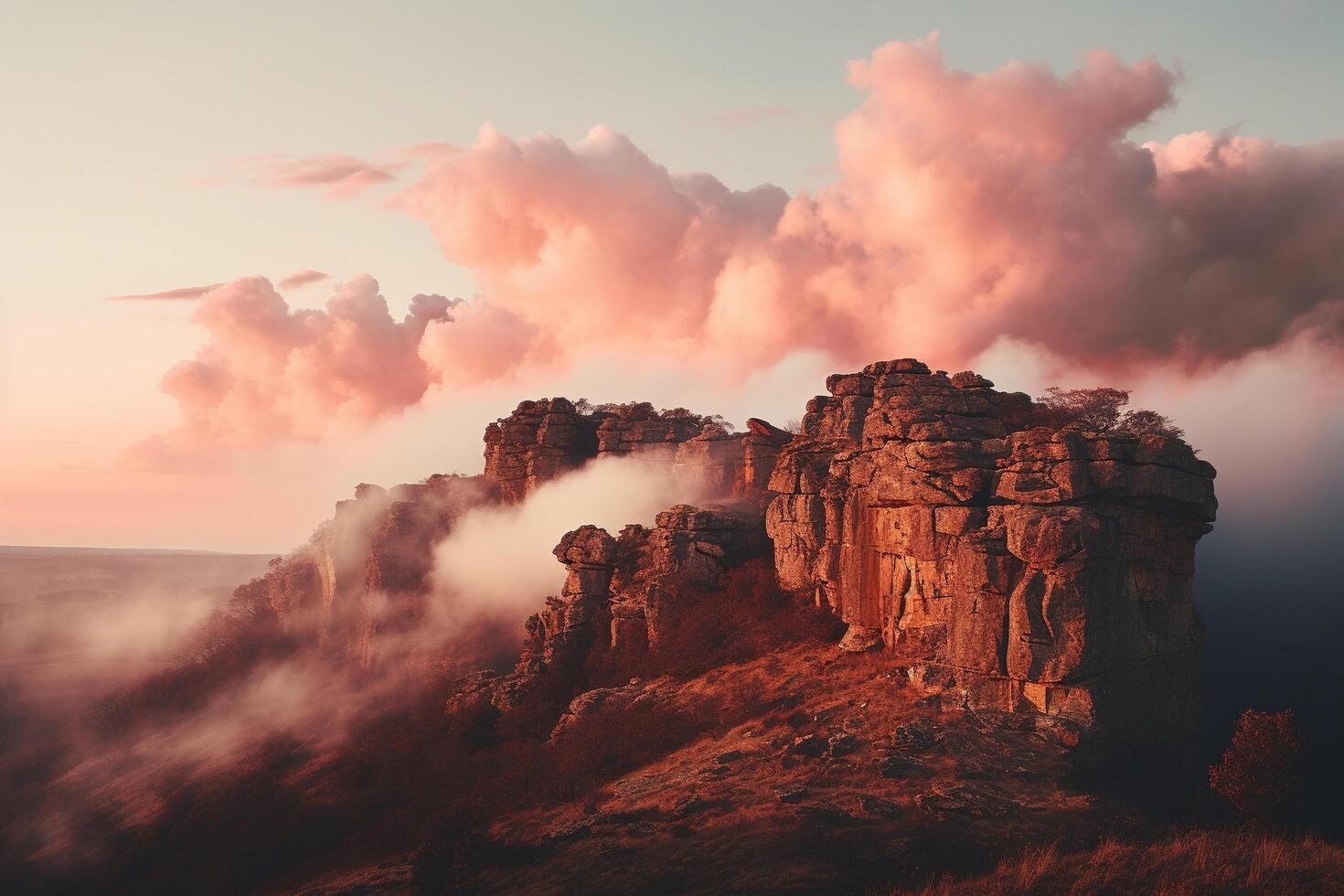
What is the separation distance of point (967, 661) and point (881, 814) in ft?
41.2

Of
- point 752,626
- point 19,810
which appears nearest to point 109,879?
point 19,810

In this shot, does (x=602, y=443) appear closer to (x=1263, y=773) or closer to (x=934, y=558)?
(x=934, y=558)

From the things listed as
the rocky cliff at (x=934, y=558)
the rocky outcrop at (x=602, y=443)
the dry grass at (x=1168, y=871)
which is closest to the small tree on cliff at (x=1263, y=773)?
the rocky cliff at (x=934, y=558)

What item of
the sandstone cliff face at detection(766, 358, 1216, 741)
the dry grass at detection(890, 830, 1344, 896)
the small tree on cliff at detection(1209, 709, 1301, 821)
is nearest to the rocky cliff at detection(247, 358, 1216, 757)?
the sandstone cliff face at detection(766, 358, 1216, 741)

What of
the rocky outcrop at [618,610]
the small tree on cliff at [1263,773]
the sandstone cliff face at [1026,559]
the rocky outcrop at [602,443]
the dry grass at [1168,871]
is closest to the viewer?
the dry grass at [1168,871]

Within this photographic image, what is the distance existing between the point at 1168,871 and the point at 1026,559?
16654mm

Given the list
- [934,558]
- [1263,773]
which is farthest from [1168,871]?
[934,558]

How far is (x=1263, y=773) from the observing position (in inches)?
1727

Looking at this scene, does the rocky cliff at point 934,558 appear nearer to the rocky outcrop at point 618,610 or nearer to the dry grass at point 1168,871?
the rocky outcrop at point 618,610

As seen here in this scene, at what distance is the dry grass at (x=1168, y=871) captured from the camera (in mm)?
32531

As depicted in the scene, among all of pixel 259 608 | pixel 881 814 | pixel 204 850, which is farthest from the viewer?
pixel 259 608

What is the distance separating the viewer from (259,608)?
12056cm

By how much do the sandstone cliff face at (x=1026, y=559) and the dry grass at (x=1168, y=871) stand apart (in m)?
9.53

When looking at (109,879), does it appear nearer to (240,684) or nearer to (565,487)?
(240,684)
